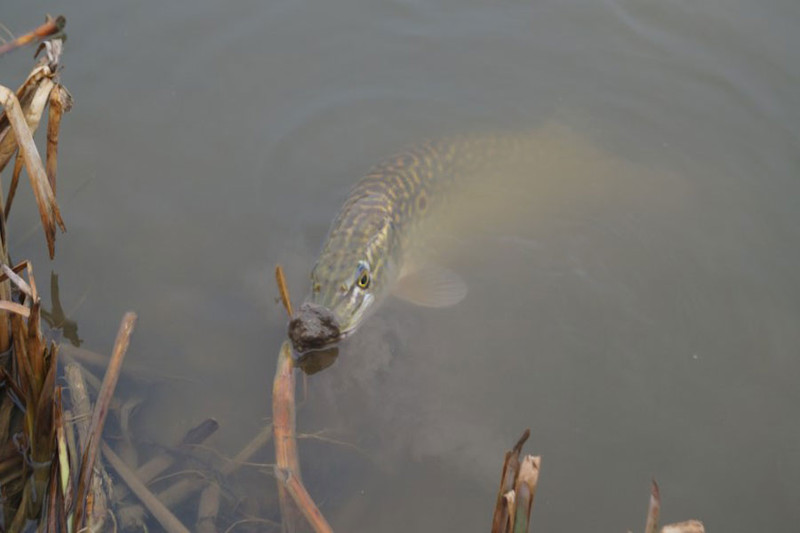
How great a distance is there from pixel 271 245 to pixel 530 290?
1660 mm

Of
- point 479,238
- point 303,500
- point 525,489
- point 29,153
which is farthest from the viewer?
point 479,238

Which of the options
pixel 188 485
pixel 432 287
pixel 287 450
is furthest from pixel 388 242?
pixel 188 485

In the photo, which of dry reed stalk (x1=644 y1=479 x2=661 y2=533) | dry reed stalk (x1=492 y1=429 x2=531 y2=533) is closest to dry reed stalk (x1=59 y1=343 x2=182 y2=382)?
dry reed stalk (x1=492 y1=429 x2=531 y2=533)

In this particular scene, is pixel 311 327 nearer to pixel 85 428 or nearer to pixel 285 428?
pixel 285 428

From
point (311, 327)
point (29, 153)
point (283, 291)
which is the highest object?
point (29, 153)

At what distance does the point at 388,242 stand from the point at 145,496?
2097mm

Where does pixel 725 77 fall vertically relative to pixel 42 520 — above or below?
above

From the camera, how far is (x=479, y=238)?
5.25 meters

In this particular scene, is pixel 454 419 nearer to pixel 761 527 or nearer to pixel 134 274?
pixel 761 527

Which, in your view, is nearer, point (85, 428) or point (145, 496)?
point (145, 496)

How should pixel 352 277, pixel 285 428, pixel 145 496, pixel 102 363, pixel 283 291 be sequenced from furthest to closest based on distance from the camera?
pixel 352 277 < pixel 283 291 < pixel 102 363 < pixel 285 428 < pixel 145 496

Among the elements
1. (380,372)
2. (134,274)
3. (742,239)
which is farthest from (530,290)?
(134,274)

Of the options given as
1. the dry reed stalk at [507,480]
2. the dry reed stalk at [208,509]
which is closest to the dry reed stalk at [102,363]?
the dry reed stalk at [208,509]

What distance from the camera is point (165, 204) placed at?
198 inches
